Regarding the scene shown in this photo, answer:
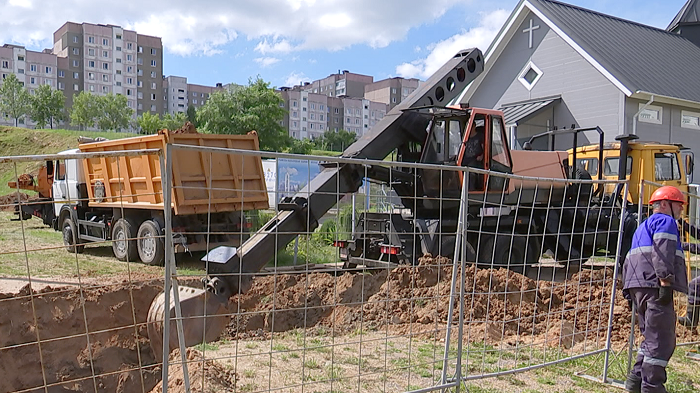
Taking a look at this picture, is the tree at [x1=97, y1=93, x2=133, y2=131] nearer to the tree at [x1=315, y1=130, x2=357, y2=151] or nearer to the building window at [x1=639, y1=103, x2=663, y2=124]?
the tree at [x1=315, y1=130, x2=357, y2=151]

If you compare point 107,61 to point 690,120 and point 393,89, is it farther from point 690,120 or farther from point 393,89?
point 690,120

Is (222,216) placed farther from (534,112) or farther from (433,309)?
(534,112)

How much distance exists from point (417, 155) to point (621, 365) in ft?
16.9

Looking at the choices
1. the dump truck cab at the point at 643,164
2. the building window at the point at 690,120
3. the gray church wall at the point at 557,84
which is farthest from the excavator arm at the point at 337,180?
the building window at the point at 690,120

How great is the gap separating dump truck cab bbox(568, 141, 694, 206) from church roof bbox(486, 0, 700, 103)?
222 inches

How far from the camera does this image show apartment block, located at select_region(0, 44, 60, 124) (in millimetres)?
84625

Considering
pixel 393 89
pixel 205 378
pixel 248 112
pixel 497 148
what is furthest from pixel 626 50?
pixel 393 89

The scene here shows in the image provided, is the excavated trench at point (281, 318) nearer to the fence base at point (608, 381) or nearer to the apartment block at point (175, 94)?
the fence base at point (608, 381)

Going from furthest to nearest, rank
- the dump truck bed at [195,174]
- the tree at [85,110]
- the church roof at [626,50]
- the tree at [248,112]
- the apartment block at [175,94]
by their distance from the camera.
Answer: the apartment block at [175,94] → the tree at [85,110] → the tree at [248,112] → the church roof at [626,50] → the dump truck bed at [195,174]

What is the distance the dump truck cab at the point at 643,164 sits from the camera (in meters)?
12.5

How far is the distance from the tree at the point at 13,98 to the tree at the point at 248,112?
104 ft

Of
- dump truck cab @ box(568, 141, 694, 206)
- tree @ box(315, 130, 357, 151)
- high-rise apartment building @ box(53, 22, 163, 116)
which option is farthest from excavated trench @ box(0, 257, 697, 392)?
high-rise apartment building @ box(53, 22, 163, 116)

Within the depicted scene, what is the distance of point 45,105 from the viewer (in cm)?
6122

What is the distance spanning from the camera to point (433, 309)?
23.5 feet
